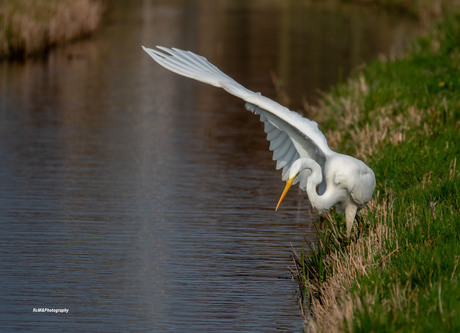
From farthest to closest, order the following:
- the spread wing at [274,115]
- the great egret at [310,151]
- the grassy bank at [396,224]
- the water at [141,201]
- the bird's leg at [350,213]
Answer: the bird's leg at [350,213], the spread wing at [274,115], the great egret at [310,151], the water at [141,201], the grassy bank at [396,224]

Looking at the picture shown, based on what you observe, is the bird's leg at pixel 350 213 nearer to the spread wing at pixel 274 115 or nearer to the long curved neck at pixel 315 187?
the long curved neck at pixel 315 187

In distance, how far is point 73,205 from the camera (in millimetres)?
9461

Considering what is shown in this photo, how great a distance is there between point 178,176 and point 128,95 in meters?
6.18

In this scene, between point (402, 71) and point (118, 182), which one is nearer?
point (118, 182)

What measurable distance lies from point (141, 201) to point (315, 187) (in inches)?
121

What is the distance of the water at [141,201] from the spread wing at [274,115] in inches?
35.3

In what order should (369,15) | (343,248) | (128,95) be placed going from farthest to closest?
(369,15) < (128,95) < (343,248)

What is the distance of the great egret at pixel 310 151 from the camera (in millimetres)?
7094

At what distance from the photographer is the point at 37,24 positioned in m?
21.5

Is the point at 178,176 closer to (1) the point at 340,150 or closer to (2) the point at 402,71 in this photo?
(1) the point at 340,150

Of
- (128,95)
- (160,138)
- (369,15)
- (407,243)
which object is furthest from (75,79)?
(369,15)

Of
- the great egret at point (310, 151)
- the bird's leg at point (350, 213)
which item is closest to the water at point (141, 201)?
the bird's leg at point (350, 213)

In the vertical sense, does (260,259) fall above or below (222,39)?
below

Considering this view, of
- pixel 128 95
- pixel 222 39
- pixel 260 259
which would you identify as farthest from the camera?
pixel 222 39
